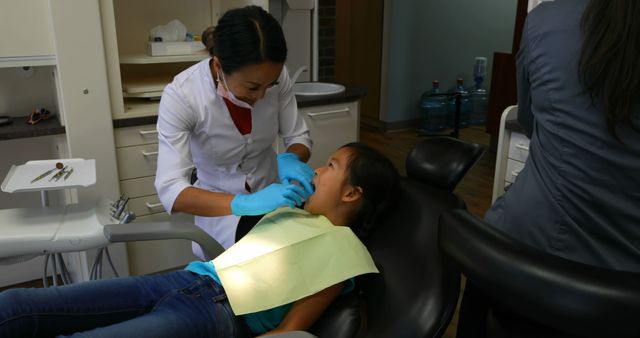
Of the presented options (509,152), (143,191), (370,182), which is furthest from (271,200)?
(143,191)

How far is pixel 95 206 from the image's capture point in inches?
70.4

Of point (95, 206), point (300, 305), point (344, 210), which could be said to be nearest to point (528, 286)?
point (300, 305)

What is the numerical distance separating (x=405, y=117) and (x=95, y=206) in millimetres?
3880

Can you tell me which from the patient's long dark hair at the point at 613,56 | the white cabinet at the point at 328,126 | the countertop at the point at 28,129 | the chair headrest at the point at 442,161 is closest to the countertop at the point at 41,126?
the countertop at the point at 28,129

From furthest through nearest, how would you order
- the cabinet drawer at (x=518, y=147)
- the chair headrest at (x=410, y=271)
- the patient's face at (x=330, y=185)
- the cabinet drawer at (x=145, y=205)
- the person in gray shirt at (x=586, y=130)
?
1. the cabinet drawer at (x=145, y=205)
2. the cabinet drawer at (x=518, y=147)
3. the patient's face at (x=330, y=185)
4. the chair headrest at (x=410, y=271)
5. the person in gray shirt at (x=586, y=130)

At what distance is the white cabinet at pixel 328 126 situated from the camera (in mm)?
2463

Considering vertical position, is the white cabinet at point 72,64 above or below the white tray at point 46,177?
above

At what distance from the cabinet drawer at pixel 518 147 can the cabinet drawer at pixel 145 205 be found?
1.42m

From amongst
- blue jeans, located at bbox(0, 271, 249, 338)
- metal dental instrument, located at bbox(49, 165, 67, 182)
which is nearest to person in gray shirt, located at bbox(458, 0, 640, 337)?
blue jeans, located at bbox(0, 271, 249, 338)

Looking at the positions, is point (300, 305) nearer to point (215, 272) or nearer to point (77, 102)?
point (215, 272)

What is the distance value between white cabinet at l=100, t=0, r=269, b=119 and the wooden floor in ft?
5.33

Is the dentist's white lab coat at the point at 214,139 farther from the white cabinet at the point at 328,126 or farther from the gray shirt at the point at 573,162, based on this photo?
the gray shirt at the point at 573,162

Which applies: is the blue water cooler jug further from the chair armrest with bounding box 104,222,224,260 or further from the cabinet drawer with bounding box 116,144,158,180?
the chair armrest with bounding box 104,222,224,260

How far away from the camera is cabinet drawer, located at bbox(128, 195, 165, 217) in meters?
2.17
